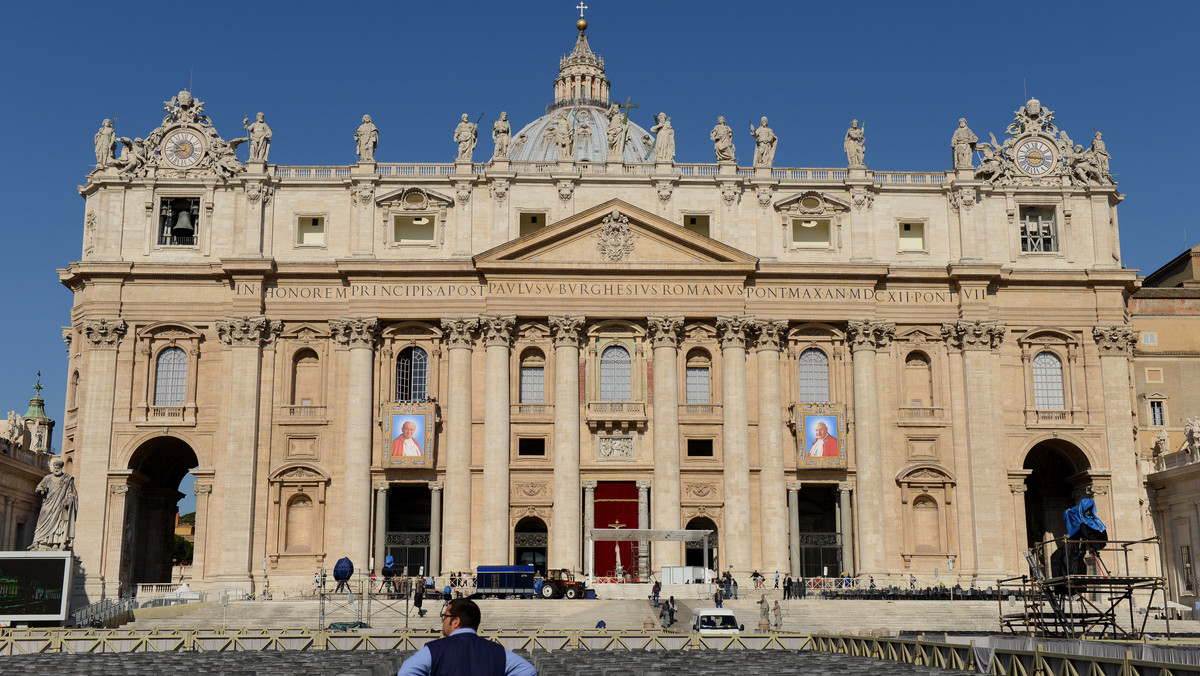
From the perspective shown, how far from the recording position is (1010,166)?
65062 mm

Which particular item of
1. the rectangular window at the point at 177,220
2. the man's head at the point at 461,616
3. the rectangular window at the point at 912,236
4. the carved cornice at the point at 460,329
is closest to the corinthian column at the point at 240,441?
the rectangular window at the point at 177,220

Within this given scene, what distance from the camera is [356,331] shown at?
6088 cm

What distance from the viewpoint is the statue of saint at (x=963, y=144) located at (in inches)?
2530

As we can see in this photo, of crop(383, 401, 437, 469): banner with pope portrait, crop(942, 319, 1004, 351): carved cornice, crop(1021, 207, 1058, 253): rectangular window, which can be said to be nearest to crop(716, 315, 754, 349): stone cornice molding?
crop(942, 319, 1004, 351): carved cornice

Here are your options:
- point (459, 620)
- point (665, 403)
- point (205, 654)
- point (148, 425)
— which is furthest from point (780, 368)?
point (459, 620)

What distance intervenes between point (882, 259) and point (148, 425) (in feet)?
115

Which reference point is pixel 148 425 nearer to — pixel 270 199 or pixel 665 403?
pixel 270 199

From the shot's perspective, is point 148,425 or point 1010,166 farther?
point 1010,166

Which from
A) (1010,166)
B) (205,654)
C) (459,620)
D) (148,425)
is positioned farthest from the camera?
(1010,166)

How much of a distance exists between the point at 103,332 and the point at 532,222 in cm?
2025

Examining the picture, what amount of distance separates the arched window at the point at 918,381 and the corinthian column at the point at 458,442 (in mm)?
20413

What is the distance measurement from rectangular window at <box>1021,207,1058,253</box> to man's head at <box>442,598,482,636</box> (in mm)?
57761

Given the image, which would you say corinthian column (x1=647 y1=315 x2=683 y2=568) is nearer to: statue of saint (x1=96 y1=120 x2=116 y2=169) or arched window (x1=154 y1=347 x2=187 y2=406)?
arched window (x1=154 y1=347 x2=187 y2=406)

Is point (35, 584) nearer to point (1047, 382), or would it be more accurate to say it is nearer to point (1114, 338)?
point (1047, 382)
